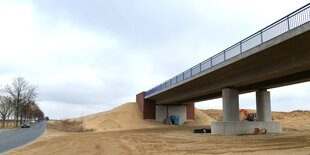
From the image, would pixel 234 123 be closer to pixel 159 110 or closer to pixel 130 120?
pixel 159 110

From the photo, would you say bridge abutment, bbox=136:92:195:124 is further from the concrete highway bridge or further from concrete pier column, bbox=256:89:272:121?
concrete pier column, bbox=256:89:272:121

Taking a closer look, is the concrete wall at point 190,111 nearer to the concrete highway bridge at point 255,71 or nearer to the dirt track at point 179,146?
the concrete highway bridge at point 255,71

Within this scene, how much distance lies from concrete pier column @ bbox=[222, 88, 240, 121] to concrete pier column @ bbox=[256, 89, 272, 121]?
4664 mm

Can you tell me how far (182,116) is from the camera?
49.9 meters

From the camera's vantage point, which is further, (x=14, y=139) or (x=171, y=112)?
(x=171, y=112)

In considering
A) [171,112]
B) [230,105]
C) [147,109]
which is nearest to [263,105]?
[230,105]

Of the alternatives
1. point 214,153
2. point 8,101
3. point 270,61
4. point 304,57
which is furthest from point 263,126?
point 8,101

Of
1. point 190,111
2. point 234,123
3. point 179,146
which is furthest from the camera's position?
point 190,111

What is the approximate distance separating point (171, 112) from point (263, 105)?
80.2 ft

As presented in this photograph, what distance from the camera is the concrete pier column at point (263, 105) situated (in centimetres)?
2708

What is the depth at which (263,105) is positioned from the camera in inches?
1074

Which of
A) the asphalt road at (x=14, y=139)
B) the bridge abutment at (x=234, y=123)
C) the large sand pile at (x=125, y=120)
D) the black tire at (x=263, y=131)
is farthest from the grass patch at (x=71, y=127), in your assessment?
the black tire at (x=263, y=131)

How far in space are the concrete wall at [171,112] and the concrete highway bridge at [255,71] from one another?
13.0m

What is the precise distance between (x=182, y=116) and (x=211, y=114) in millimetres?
21094
